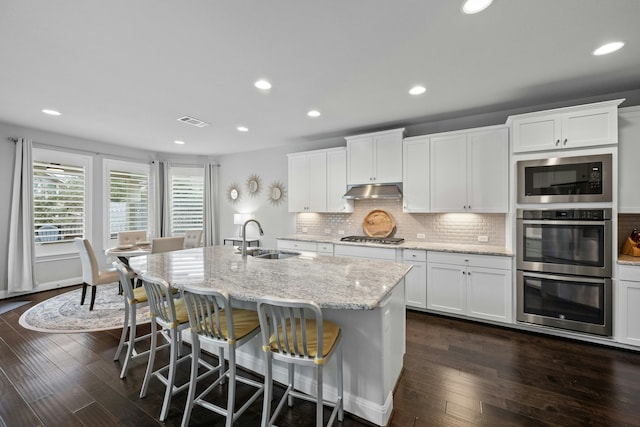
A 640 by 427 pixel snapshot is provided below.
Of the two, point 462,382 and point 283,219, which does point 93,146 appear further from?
point 462,382

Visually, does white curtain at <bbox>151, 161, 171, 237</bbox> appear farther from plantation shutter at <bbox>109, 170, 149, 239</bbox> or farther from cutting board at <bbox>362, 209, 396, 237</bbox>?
cutting board at <bbox>362, 209, 396, 237</bbox>

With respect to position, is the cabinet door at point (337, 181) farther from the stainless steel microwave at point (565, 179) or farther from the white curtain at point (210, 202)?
the white curtain at point (210, 202)

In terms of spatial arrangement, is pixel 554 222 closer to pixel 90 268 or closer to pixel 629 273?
pixel 629 273

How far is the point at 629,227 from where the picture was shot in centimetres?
307

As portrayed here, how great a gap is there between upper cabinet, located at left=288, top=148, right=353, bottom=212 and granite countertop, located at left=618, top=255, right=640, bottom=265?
3.18m

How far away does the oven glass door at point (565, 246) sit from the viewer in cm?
276

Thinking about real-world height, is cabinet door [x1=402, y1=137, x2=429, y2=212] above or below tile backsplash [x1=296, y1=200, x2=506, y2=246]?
above

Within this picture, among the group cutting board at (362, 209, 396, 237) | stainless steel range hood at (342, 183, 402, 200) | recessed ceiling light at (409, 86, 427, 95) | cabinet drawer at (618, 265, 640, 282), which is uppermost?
recessed ceiling light at (409, 86, 427, 95)

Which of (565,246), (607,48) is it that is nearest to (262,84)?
(607,48)

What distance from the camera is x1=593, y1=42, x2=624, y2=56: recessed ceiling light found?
7.08 ft

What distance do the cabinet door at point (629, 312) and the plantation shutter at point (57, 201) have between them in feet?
25.8

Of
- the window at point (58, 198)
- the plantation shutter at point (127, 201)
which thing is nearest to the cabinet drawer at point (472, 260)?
the plantation shutter at point (127, 201)

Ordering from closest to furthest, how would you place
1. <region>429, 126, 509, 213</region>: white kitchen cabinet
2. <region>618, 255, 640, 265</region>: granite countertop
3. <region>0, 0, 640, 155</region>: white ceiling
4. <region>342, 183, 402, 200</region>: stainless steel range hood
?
<region>0, 0, 640, 155</region>: white ceiling, <region>618, 255, 640, 265</region>: granite countertop, <region>429, 126, 509, 213</region>: white kitchen cabinet, <region>342, 183, 402, 200</region>: stainless steel range hood

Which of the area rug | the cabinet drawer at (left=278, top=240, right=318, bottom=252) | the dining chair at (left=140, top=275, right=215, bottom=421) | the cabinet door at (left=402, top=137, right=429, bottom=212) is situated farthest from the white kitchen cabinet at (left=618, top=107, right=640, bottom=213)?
the area rug
